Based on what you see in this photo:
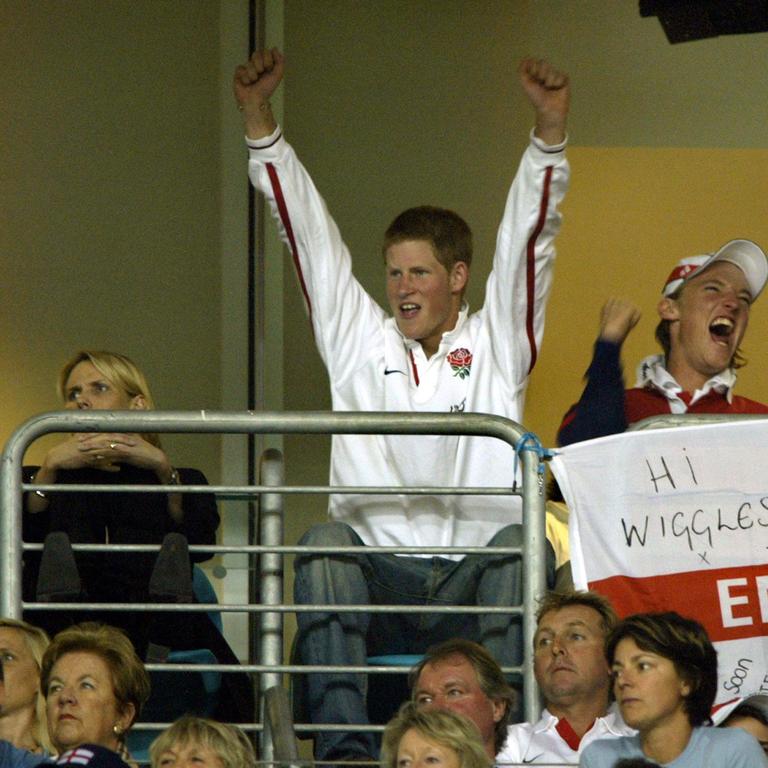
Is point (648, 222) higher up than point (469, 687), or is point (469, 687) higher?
point (648, 222)

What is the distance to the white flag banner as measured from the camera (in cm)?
571

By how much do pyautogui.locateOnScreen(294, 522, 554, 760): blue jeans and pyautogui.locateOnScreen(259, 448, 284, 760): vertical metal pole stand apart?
7cm

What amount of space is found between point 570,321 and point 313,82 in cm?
148

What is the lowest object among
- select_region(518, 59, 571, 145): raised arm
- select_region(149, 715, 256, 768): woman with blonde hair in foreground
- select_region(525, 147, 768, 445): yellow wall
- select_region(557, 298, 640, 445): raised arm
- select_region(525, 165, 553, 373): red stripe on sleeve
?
select_region(149, 715, 256, 768): woman with blonde hair in foreground

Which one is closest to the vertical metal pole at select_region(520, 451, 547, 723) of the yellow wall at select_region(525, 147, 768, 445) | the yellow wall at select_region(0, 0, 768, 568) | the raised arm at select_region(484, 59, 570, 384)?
the raised arm at select_region(484, 59, 570, 384)

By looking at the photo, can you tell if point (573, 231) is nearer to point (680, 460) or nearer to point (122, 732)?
point (680, 460)

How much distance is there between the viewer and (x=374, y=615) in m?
5.91

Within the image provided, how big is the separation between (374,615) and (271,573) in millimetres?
319

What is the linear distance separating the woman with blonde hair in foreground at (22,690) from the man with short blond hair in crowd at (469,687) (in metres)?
0.98

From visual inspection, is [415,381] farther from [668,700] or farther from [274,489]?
[668,700]

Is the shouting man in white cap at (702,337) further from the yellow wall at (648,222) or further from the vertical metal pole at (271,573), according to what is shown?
the yellow wall at (648,222)

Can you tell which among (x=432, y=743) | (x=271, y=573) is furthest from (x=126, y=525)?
(x=432, y=743)

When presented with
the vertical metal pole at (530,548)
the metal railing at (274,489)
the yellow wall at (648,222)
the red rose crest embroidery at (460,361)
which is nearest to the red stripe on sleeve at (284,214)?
the red rose crest embroidery at (460,361)

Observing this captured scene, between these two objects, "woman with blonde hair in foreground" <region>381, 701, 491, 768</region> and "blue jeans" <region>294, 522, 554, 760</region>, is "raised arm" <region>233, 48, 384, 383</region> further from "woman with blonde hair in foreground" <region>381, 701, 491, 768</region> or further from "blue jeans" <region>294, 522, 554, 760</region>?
"woman with blonde hair in foreground" <region>381, 701, 491, 768</region>
